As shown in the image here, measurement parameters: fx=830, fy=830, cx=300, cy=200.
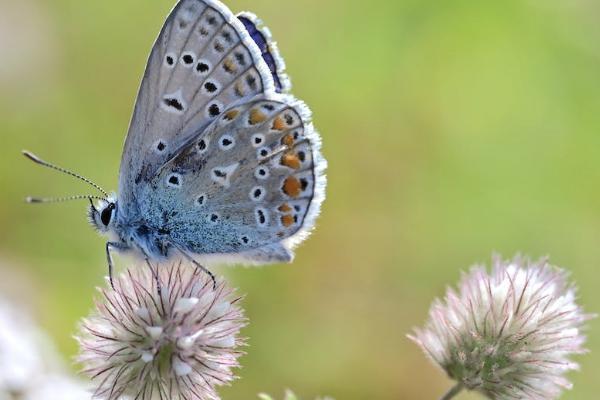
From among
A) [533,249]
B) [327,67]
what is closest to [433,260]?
[533,249]

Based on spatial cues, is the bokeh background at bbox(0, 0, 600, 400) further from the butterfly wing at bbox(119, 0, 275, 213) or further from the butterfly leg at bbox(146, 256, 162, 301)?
the butterfly wing at bbox(119, 0, 275, 213)

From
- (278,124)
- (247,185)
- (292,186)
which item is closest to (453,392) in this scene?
(292,186)

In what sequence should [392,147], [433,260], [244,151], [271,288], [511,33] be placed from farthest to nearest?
[511,33]
[392,147]
[433,260]
[271,288]
[244,151]

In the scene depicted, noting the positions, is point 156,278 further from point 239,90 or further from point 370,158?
point 370,158

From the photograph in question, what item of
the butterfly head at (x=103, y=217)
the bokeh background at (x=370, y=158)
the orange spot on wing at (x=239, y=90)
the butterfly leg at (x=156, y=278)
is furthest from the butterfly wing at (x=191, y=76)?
the bokeh background at (x=370, y=158)

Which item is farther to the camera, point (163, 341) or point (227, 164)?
point (227, 164)

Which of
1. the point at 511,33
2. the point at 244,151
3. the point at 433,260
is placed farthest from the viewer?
the point at 511,33

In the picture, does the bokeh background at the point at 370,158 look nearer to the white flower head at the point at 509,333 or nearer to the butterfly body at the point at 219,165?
the butterfly body at the point at 219,165

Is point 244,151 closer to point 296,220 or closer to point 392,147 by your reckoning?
point 296,220
